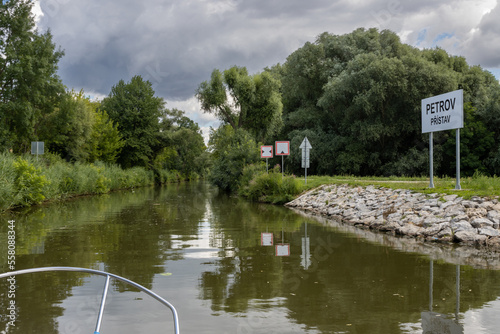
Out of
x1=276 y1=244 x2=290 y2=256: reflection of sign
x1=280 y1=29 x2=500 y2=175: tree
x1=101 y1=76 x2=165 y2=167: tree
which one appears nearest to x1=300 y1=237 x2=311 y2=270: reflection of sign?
x1=276 y1=244 x2=290 y2=256: reflection of sign

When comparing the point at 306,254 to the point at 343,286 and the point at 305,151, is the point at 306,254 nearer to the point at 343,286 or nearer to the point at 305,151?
the point at 343,286

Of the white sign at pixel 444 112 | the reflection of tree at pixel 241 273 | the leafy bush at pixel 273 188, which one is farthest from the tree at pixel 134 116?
the reflection of tree at pixel 241 273

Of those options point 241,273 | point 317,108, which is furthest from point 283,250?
point 317,108

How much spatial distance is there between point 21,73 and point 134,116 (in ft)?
65.8

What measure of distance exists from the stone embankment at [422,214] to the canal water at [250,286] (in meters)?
1.55

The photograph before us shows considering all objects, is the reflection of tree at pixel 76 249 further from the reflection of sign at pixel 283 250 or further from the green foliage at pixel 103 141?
the green foliage at pixel 103 141

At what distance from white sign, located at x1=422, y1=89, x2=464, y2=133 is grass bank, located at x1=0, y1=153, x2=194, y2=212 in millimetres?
16701

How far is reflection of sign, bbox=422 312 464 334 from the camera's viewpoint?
4488 mm

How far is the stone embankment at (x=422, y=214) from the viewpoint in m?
9.98

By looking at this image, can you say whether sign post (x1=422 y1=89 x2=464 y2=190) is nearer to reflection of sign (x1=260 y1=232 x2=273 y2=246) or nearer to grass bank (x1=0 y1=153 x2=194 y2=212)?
reflection of sign (x1=260 y1=232 x2=273 y2=246)

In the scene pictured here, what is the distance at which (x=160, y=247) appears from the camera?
9617mm

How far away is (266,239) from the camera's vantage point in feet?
35.7

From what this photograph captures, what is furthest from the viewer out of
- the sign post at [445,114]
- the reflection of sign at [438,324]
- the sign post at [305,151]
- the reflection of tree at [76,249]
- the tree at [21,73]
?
the tree at [21,73]

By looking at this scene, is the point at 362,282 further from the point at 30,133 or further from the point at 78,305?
Result: the point at 30,133
